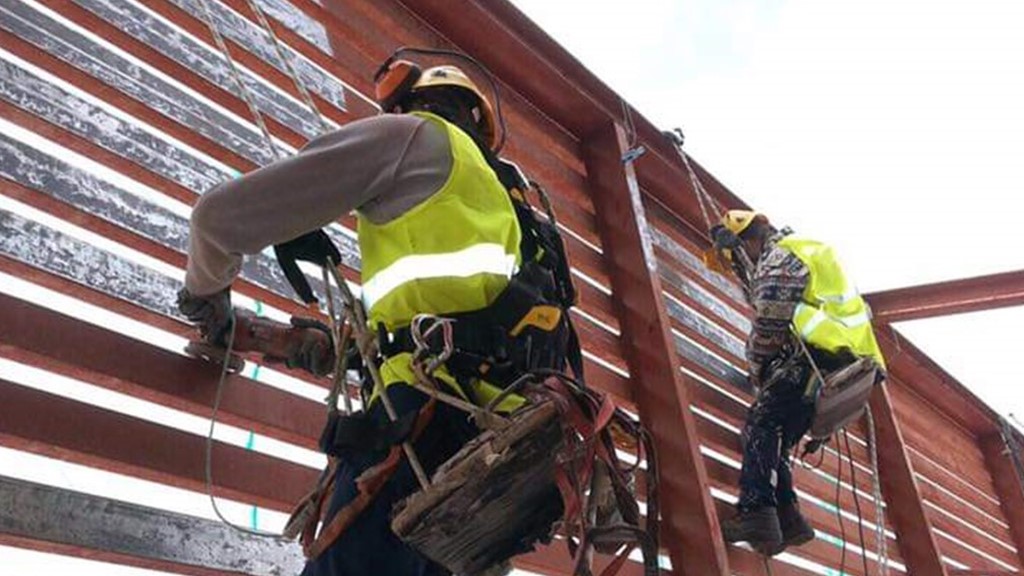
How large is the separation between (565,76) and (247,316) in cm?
307

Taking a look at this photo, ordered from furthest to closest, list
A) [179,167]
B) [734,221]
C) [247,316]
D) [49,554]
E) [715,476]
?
1. [734,221]
2. [715,476]
3. [179,167]
4. [247,316]
5. [49,554]

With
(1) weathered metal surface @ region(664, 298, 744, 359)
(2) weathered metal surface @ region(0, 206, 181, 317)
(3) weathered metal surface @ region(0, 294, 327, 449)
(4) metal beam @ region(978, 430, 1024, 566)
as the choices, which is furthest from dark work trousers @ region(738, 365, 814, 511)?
(4) metal beam @ region(978, 430, 1024, 566)

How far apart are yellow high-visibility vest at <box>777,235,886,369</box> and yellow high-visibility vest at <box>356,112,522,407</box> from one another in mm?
2972

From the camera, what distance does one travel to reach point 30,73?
100 inches

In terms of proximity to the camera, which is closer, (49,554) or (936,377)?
(49,554)

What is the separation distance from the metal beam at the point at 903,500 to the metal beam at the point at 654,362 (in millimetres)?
2651

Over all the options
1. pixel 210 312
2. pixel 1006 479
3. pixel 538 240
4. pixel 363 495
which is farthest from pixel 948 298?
pixel 363 495

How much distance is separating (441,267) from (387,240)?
16 cm

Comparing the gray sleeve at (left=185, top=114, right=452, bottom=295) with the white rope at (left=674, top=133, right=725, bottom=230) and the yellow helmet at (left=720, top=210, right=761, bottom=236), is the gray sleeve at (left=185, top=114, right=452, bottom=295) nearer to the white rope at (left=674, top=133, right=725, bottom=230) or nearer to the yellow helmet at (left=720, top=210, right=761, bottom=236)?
the yellow helmet at (left=720, top=210, right=761, bottom=236)

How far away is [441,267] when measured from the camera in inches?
76.7

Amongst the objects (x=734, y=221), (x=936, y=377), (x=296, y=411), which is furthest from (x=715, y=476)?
(x=936, y=377)

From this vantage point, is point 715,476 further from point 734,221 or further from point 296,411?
point 296,411

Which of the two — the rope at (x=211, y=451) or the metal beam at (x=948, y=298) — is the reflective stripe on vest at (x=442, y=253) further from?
the metal beam at (x=948, y=298)

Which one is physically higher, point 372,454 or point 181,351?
point 181,351
